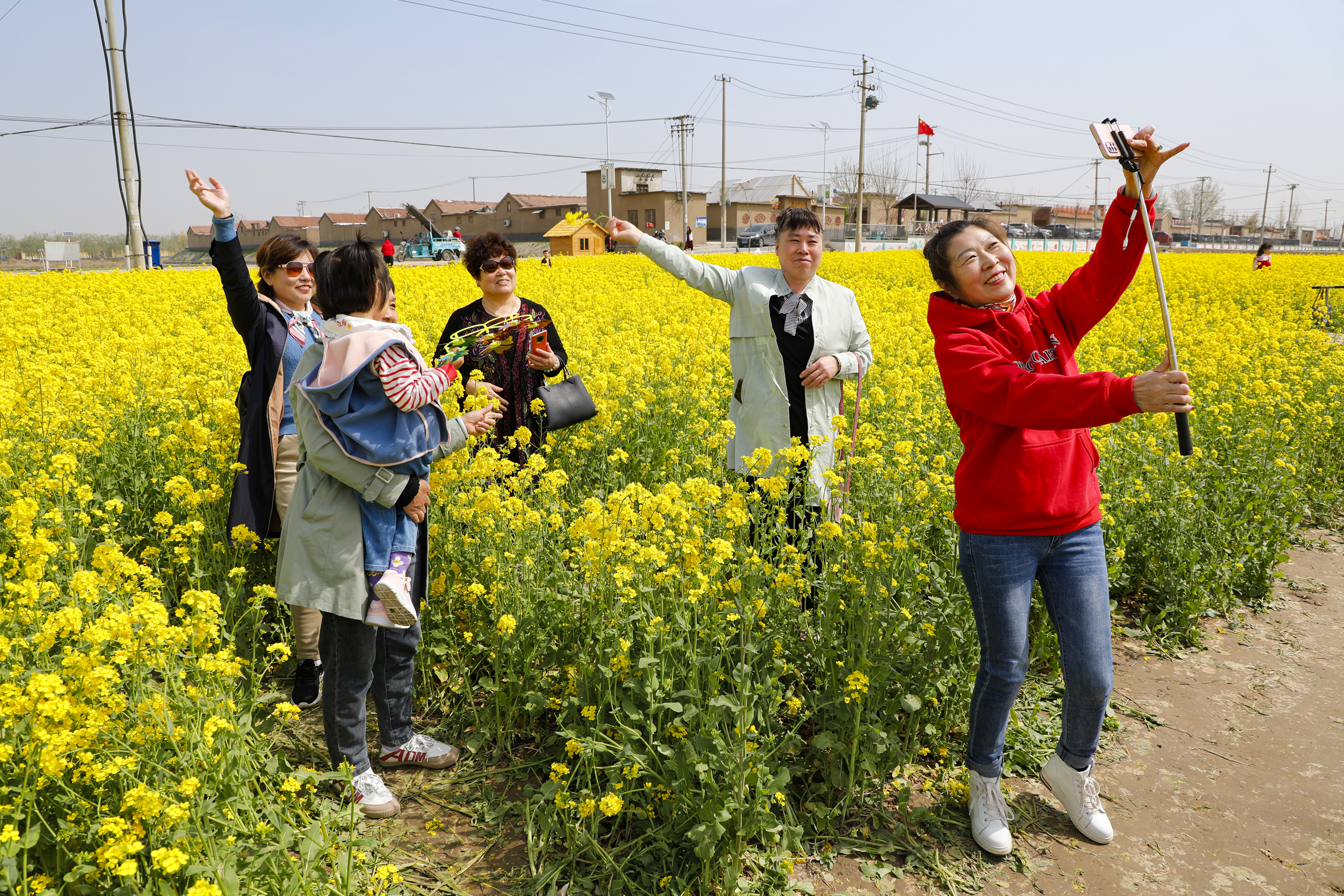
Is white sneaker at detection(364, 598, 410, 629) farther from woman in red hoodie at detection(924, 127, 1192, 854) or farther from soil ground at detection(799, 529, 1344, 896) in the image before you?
woman in red hoodie at detection(924, 127, 1192, 854)

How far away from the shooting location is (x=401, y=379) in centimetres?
244

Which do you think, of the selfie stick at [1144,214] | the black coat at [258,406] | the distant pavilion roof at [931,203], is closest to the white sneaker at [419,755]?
the black coat at [258,406]

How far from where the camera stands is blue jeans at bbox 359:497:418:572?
258 cm

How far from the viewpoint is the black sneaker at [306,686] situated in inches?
134

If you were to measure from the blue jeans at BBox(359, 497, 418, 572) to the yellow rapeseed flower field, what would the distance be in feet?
1.30

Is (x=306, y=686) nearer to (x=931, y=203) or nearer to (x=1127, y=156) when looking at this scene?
(x=1127, y=156)

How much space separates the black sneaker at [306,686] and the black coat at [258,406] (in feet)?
2.05

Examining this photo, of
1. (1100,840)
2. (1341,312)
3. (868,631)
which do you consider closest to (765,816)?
(868,631)

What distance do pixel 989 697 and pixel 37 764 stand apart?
8.73ft

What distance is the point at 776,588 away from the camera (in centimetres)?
303

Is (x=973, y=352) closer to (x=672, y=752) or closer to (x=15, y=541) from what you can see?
(x=672, y=752)

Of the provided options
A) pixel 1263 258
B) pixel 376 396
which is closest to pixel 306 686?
pixel 376 396

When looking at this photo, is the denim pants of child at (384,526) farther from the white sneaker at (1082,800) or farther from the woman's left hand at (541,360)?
the white sneaker at (1082,800)

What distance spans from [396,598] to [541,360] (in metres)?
2.16
